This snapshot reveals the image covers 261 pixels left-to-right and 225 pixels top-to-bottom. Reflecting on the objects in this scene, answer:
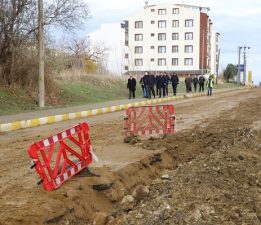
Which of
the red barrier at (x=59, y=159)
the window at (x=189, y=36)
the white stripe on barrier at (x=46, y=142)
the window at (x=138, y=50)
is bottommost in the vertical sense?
the red barrier at (x=59, y=159)

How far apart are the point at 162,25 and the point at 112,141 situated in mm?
98218

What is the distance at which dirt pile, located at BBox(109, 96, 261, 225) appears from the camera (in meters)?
5.96

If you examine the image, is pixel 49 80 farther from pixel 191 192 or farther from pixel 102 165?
pixel 191 192

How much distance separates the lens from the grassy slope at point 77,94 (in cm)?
2480

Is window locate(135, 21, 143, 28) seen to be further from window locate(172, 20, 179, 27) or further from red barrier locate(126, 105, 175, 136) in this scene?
red barrier locate(126, 105, 175, 136)

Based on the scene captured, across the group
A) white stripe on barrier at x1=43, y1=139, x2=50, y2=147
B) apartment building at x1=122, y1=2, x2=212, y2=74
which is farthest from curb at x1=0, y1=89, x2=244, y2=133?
apartment building at x1=122, y1=2, x2=212, y2=74

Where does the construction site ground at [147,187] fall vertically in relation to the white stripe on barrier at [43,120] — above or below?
above

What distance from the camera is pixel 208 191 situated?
7.11 metres

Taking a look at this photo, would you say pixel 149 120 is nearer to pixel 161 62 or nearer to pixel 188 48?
pixel 188 48

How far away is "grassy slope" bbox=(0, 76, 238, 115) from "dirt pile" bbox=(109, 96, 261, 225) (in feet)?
44.0

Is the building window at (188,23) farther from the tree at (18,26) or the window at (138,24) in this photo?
the tree at (18,26)

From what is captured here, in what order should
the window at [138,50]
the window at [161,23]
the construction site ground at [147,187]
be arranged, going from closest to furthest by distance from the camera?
the construction site ground at [147,187] < the window at [161,23] < the window at [138,50]

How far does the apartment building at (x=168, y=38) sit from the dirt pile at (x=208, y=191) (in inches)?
3702

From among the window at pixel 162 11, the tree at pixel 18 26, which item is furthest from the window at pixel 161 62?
the tree at pixel 18 26
